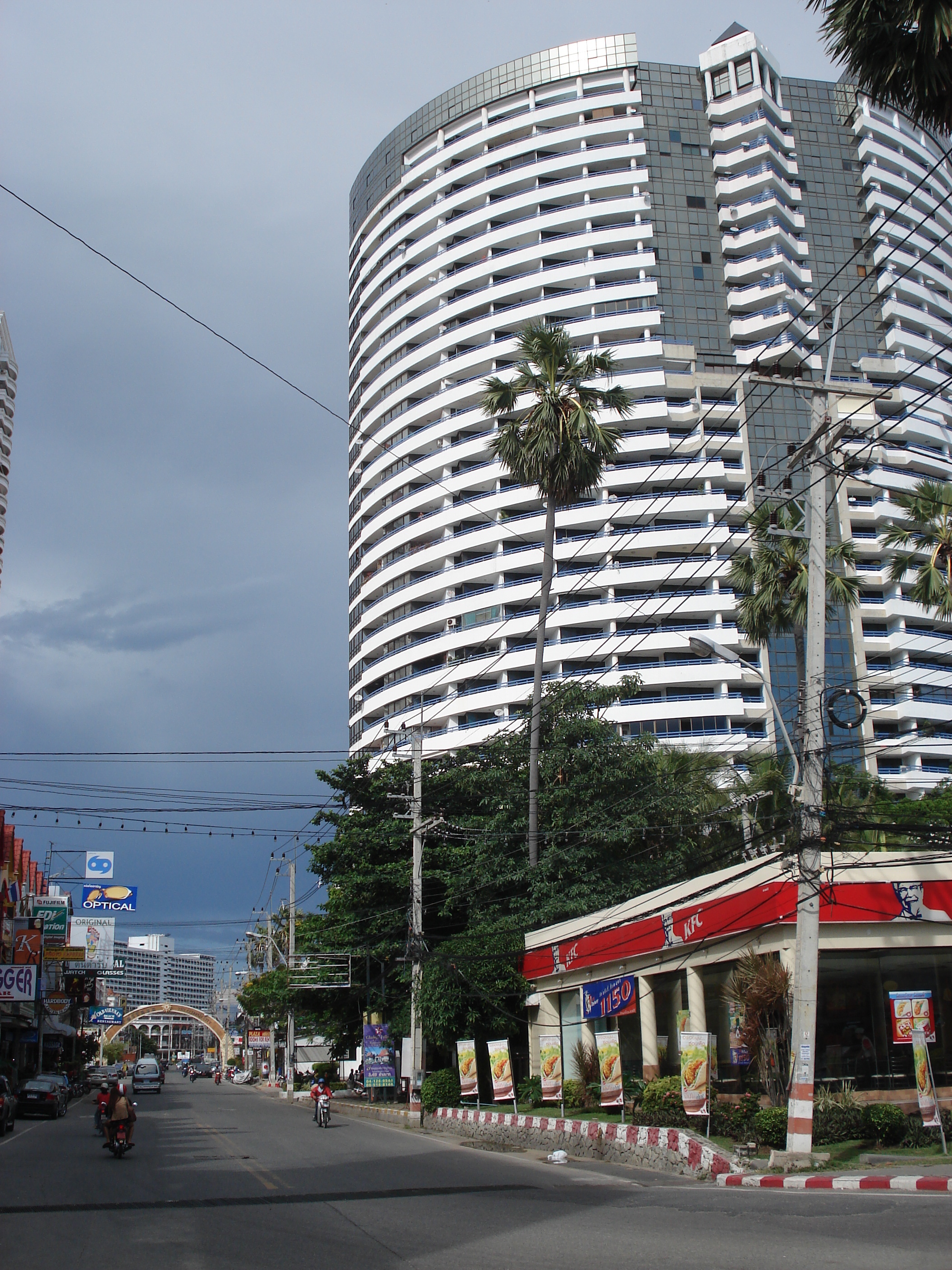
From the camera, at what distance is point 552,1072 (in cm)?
2545

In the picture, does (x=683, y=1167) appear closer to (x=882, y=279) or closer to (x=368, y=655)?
(x=368, y=655)

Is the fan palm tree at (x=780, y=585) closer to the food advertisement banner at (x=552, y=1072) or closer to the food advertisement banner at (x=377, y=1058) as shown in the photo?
the food advertisement banner at (x=552, y=1072)

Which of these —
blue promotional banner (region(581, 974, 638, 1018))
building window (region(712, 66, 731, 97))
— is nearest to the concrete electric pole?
blue promotional banner (region(581, 974, 638, 1018))

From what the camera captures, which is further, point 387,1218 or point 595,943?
point 595,943

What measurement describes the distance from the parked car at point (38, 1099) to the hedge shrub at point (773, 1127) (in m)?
30.3

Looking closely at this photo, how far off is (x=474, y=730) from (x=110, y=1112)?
50.0 metres

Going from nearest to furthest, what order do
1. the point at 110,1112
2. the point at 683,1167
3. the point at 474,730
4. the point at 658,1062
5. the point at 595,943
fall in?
the point at 683,1167 → the point at 110,1112 → the point at 658,1062 → the point at 595,943 → the point at 474,730

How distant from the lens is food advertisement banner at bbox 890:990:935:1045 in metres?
16.9

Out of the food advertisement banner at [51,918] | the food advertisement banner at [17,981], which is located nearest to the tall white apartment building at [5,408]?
the food advertisement banner at [51,918]

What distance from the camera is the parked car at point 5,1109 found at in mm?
28750

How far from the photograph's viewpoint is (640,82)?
82562 millimetres

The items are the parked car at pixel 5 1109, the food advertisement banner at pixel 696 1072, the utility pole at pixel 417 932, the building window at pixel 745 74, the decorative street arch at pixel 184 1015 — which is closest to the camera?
the food advertisement banner at pixel 696 1072

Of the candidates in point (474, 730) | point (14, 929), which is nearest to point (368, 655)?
point (474, 730)

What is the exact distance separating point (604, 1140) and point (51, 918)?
2386 inches
